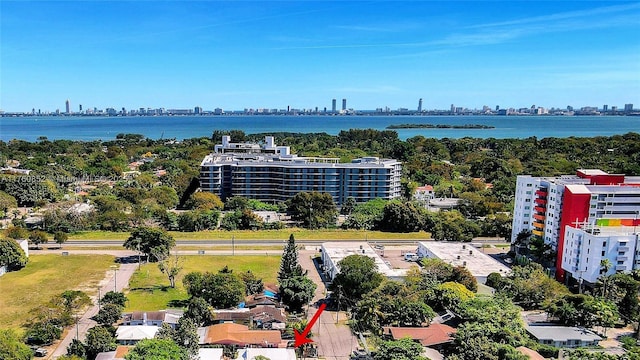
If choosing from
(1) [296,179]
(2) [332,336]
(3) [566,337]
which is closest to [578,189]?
(3) [566,337]

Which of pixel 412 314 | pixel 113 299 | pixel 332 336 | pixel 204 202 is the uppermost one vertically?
pixel 204 202

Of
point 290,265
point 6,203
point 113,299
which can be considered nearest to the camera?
point 113,299

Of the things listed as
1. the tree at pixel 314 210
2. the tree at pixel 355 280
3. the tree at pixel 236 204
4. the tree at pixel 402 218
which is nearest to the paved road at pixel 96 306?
the tree at pixel 355 280

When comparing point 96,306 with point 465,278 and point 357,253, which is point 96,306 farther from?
point 465,278

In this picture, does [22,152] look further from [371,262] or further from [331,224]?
[371,262]

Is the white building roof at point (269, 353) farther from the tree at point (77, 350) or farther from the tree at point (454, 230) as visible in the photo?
the tree at point (454, 230)
